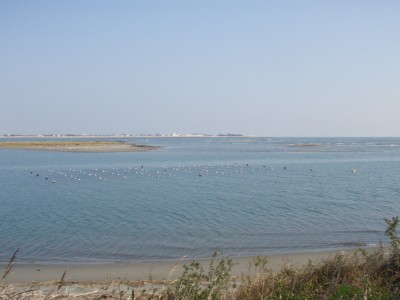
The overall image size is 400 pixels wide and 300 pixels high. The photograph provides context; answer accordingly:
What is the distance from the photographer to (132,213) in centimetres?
2028

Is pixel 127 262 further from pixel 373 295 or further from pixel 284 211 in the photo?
pixel 284 211

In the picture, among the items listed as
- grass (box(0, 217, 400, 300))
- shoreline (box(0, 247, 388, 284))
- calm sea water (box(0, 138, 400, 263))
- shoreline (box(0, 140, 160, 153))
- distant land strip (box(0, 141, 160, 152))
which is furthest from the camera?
distant land strip (box(0, 141, 160, 152))

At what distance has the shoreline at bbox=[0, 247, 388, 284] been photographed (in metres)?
10.9

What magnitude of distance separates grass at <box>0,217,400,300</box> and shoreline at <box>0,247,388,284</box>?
214cm

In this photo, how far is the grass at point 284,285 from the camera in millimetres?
6148

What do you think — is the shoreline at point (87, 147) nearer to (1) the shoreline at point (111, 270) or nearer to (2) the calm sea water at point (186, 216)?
(2) the calm sea water at point (186, 216)

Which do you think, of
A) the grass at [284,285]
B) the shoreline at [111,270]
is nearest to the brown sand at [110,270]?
the shoreline at [111,270]

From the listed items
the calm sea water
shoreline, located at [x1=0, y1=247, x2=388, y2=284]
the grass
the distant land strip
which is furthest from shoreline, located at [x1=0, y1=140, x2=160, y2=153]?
the grass

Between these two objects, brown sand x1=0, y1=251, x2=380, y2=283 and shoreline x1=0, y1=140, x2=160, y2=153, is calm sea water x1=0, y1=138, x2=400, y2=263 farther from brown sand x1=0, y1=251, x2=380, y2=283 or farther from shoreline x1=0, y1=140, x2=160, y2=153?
shoreline x1=0, y1=140, x2=160, y2=153

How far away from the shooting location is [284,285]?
703cm

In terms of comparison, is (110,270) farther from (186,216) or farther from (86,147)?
(86,147)

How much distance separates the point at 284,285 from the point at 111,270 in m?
5.95

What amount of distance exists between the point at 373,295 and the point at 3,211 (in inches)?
723

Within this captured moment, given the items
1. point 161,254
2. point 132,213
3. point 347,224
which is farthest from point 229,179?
point 161,254
